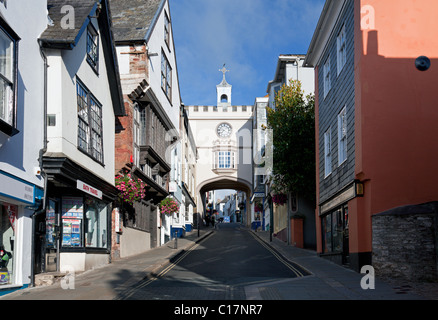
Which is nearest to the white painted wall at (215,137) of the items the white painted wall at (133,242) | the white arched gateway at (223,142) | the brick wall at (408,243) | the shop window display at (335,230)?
the white arched gateway at (223,142)

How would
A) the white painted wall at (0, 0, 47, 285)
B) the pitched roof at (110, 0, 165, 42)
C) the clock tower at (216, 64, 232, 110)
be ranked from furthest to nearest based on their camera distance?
the clock tower at (216, 64, 232, 110)
the pitched roof at (110, 0, 165, 42)
the white painted wall at (0, 0, 47, 285)

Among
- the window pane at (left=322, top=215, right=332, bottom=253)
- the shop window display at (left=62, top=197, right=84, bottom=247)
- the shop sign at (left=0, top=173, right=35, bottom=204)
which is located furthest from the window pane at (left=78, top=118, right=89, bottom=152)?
the window pane at (left=322, top=215, right=332, bottom=253)

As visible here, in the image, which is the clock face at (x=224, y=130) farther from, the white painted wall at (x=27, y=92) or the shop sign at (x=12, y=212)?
the shop sign at (x=12, y=212)

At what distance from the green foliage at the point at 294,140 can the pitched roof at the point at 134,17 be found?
25.3 feet

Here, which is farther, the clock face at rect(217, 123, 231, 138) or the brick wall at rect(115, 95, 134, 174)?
the clock face at rect(217, 123, 231, 138)

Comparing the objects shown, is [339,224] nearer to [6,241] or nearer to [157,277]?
[157,277]

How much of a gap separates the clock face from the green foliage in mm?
31215

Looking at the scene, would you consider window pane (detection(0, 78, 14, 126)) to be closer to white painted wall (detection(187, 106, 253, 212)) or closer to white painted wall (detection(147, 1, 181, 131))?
white painted wall (detection(147, 1, 181, 131))

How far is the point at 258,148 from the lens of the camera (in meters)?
52.3

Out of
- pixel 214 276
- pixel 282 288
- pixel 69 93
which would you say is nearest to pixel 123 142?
pixel 69 93

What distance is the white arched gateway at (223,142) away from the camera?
2297 inches

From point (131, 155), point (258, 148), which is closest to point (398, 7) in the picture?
point (131, 155)

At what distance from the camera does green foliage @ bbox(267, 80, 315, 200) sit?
26.4 metres

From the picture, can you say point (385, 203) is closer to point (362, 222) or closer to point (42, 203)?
point (362, 222)
